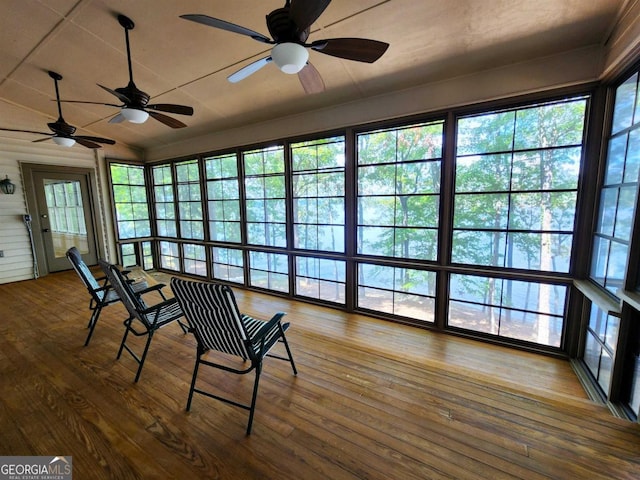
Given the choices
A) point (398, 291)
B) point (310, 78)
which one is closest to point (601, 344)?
point (398, 291)

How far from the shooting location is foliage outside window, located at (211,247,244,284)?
5441mm

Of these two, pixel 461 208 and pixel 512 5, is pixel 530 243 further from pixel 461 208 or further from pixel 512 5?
pixel 512 5

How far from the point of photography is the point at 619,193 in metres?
2.20

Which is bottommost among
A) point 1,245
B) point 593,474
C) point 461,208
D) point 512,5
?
point 593,474

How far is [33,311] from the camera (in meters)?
3.78

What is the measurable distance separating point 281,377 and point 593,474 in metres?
2.09

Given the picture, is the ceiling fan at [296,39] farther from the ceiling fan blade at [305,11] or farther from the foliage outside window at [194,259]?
the foliage outside window at [194,259]

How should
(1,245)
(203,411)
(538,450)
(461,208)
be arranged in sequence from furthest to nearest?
1. (1,245)
2. (461,208)
3. (203,411)
4. (538,450)

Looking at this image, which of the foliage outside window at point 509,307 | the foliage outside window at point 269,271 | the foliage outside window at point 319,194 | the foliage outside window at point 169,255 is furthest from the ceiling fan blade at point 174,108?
the foliage outside window at point 169,255

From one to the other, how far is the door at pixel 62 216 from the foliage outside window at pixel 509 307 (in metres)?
7.41

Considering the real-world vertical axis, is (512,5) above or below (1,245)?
above

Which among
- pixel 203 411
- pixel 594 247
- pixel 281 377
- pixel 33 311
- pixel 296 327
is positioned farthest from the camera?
pixel 33 311

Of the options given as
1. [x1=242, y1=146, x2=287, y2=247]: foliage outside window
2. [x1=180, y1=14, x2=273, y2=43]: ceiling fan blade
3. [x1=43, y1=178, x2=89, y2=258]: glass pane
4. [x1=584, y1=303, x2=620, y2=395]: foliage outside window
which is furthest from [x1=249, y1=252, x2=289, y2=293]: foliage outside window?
[x1=43, y1=178, x2=89, y2=258]: glass pane

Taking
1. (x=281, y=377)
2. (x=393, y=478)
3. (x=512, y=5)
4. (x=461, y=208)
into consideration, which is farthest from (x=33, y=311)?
(x=512, y=5)
